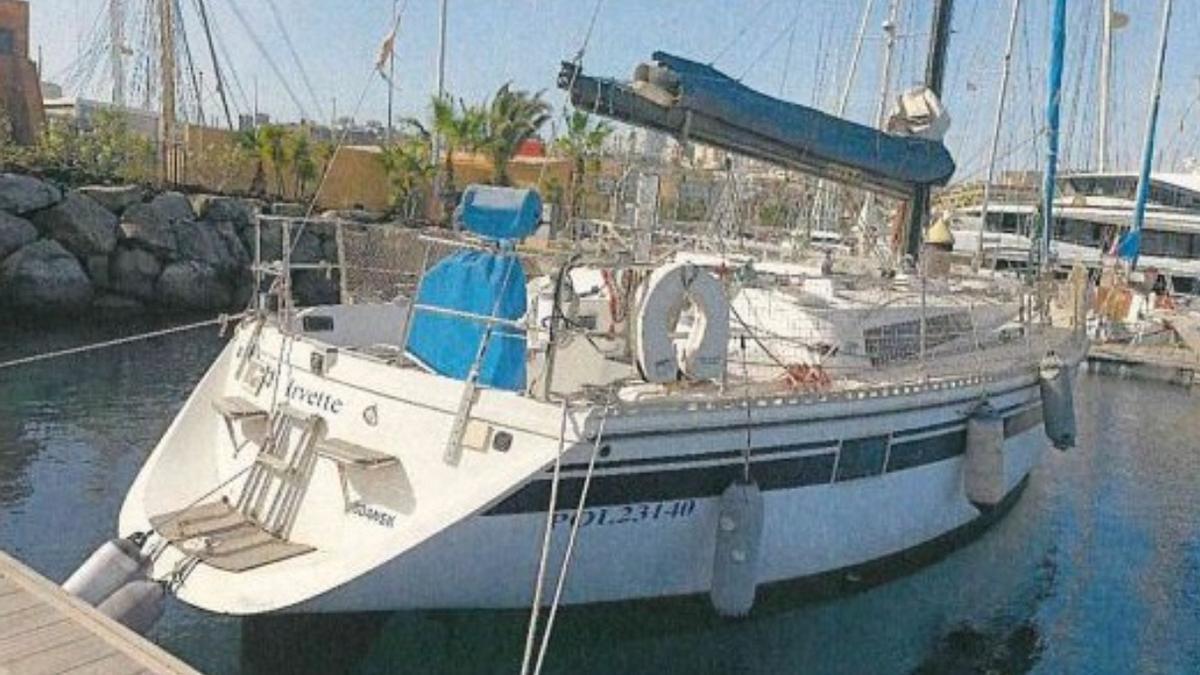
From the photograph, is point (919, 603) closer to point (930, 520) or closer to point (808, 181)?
point (930, 520)

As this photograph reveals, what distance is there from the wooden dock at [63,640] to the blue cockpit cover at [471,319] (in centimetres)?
318

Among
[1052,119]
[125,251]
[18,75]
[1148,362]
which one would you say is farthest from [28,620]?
[18,75]

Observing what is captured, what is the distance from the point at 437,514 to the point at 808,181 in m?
10.2

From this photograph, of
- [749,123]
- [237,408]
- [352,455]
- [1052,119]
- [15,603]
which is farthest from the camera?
[1052,119]

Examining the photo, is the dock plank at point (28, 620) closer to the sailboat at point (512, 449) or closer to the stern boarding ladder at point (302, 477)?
the sailboat at point (512, 449)

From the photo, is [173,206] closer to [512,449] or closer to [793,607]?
[793,607]

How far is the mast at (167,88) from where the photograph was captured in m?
35.8

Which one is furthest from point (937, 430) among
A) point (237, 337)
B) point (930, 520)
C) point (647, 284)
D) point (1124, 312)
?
point (1124, 312)

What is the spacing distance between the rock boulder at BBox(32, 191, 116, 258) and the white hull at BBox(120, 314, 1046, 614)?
19.3m

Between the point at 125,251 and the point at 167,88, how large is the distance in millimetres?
10344

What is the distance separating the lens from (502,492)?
24.2ft

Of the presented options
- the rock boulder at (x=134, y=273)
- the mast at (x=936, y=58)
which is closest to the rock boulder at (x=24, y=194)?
the rock boulder at (x=134, y=273)

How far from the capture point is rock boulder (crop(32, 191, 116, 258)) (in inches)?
1037

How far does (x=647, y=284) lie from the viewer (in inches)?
329
